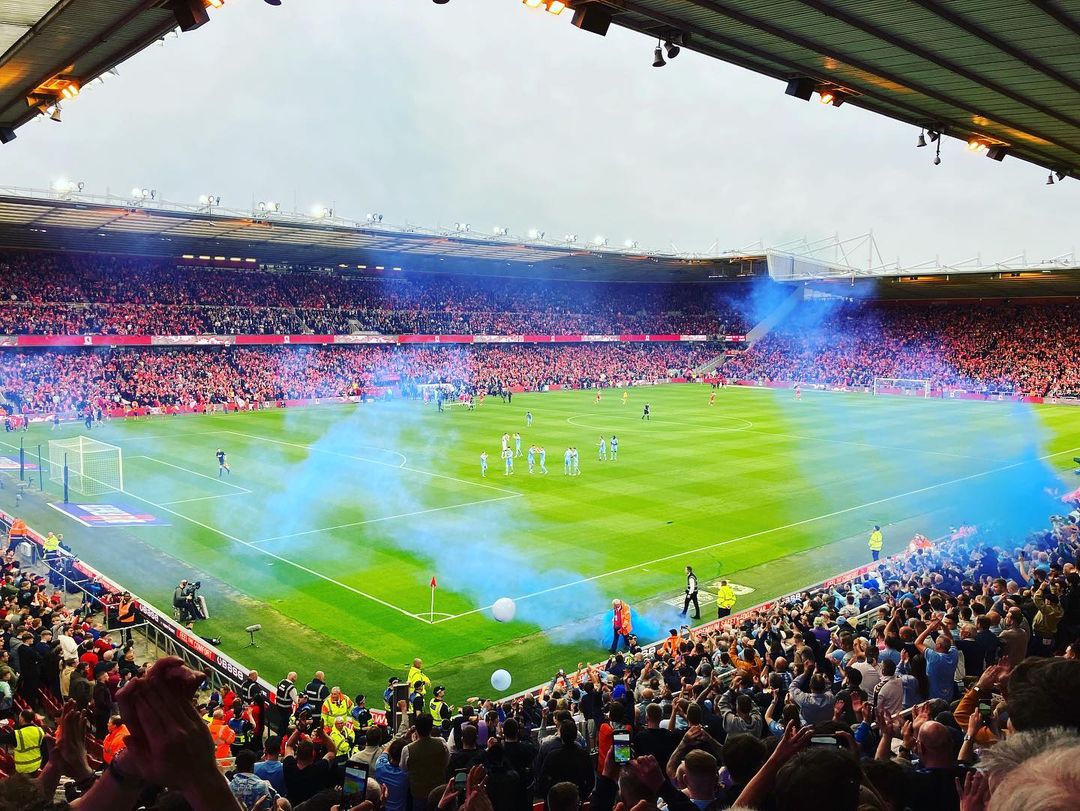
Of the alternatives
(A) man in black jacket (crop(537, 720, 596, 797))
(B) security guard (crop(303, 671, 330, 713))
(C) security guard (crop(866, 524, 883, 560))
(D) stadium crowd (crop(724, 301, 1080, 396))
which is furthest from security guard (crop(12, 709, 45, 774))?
(D) stadium crowd (crop(724, 301, 1080, 396))

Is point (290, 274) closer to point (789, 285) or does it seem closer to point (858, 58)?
point (789, 285)

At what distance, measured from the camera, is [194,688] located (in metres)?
2.50

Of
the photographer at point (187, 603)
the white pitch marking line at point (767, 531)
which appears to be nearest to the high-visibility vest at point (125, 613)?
the photographer at point (187, 603)

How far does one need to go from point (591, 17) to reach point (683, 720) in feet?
27.1

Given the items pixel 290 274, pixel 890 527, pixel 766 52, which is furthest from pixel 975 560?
pixel 290 274

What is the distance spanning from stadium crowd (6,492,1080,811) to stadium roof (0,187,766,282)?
3303cm

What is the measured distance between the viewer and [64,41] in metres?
12.0

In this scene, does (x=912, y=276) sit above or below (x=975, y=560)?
above

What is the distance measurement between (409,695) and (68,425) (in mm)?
40247

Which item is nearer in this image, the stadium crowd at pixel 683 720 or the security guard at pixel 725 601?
the stadium crowd at pixel 683 720

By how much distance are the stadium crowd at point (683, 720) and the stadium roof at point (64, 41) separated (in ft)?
27.2

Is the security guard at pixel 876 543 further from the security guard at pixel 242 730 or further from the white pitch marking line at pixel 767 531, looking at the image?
the security guard at pixel 242 730

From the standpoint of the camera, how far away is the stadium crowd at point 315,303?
2286 inches

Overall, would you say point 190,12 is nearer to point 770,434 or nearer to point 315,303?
point 770,434
